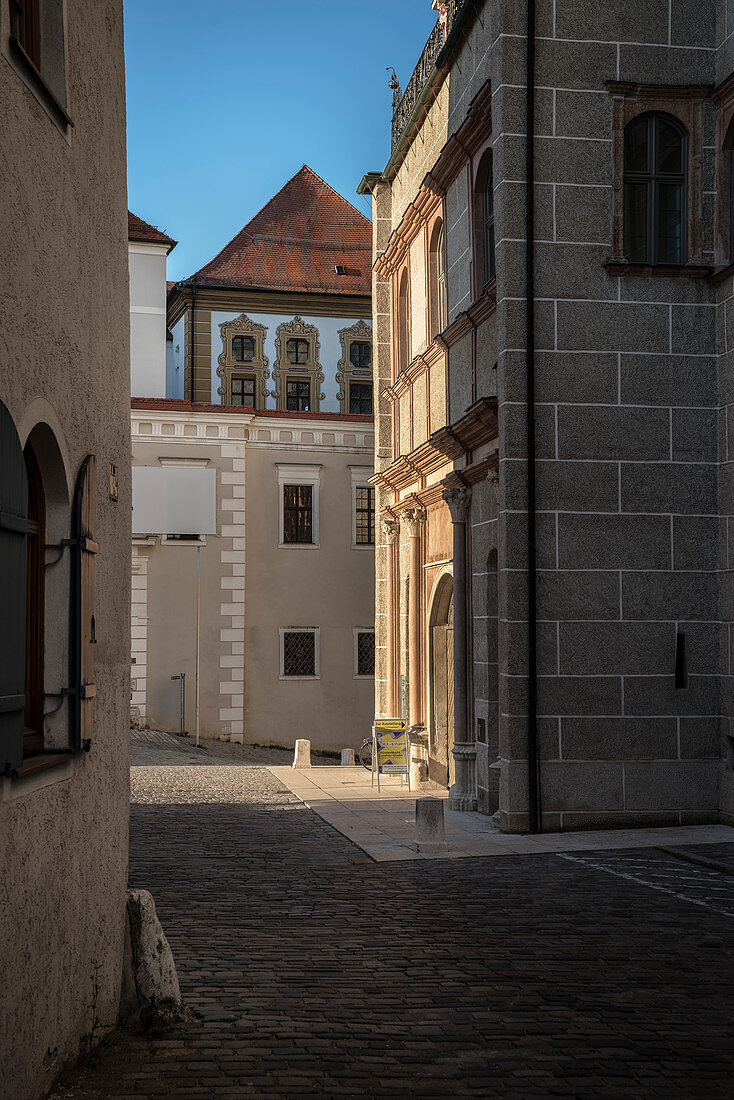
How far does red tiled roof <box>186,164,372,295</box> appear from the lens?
125 feet

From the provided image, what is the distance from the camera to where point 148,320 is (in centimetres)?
3506

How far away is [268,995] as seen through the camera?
7547 mm

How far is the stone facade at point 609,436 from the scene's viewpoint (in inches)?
587

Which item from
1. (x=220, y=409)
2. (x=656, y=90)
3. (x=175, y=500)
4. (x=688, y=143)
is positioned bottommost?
(x=175, y=500)

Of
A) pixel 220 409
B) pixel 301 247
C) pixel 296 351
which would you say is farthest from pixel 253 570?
pixel 301 247

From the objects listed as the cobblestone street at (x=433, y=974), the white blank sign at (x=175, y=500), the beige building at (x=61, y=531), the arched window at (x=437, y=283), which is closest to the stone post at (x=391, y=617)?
the arched window at (x=437, y=283)

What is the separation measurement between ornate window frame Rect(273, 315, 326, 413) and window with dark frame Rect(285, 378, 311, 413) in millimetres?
72

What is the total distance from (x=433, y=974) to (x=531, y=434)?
8.30m

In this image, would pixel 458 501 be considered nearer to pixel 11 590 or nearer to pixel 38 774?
pixel 38 774

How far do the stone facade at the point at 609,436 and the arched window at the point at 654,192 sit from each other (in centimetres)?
12

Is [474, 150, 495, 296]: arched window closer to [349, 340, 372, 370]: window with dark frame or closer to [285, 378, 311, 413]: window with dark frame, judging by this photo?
[285, 378, 311, 413]: window with dark frame

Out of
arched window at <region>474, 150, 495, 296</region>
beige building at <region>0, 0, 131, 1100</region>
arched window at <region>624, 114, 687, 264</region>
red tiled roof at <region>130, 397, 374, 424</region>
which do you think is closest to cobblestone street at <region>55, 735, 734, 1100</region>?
beige building at <region>0, 0, 131, 1100</region>

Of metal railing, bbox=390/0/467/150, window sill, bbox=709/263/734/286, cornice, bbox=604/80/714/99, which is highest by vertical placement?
metal railing, bbox=390/0/467/150

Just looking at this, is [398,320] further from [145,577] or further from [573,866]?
[573,866]
